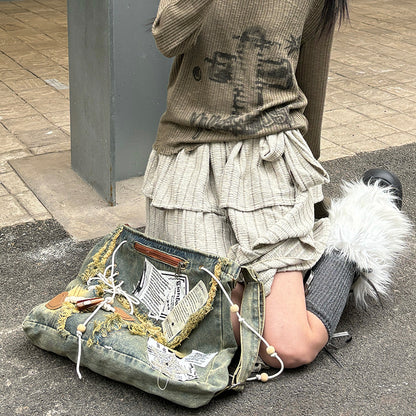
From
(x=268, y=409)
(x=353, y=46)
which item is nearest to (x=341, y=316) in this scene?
(x=268, y=409)

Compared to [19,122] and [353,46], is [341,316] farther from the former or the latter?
[353,46]

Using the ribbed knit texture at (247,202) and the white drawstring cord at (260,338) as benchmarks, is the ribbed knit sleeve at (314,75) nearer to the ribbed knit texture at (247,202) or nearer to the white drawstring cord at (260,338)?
the ribbed knit texture at (247,202)

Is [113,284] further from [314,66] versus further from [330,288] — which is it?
[314,66]

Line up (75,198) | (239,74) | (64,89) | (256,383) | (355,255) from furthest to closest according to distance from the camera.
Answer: (64,89) → (75,198) → (355,255) → (239,74) → (256,383)

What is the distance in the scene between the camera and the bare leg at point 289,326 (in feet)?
6.85

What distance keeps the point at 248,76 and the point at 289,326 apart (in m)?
0.78

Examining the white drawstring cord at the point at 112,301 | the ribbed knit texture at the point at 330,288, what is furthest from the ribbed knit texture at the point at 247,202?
the white drawstring cord at the point at 112,301

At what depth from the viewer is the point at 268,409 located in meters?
2.00

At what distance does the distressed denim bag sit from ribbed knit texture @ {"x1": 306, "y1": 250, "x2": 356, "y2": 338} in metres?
0.22

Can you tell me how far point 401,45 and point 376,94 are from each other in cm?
152

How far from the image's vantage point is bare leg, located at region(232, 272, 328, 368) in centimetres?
209

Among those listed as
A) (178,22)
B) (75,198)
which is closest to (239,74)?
(178,22)

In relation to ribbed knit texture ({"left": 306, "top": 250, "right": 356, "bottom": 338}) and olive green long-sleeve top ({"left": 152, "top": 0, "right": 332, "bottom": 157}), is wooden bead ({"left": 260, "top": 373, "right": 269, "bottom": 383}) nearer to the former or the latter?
ribbed knit texture ({"left": 306, "top": 250, "right": 356, "bottom": 338})

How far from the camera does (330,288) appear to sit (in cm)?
226
